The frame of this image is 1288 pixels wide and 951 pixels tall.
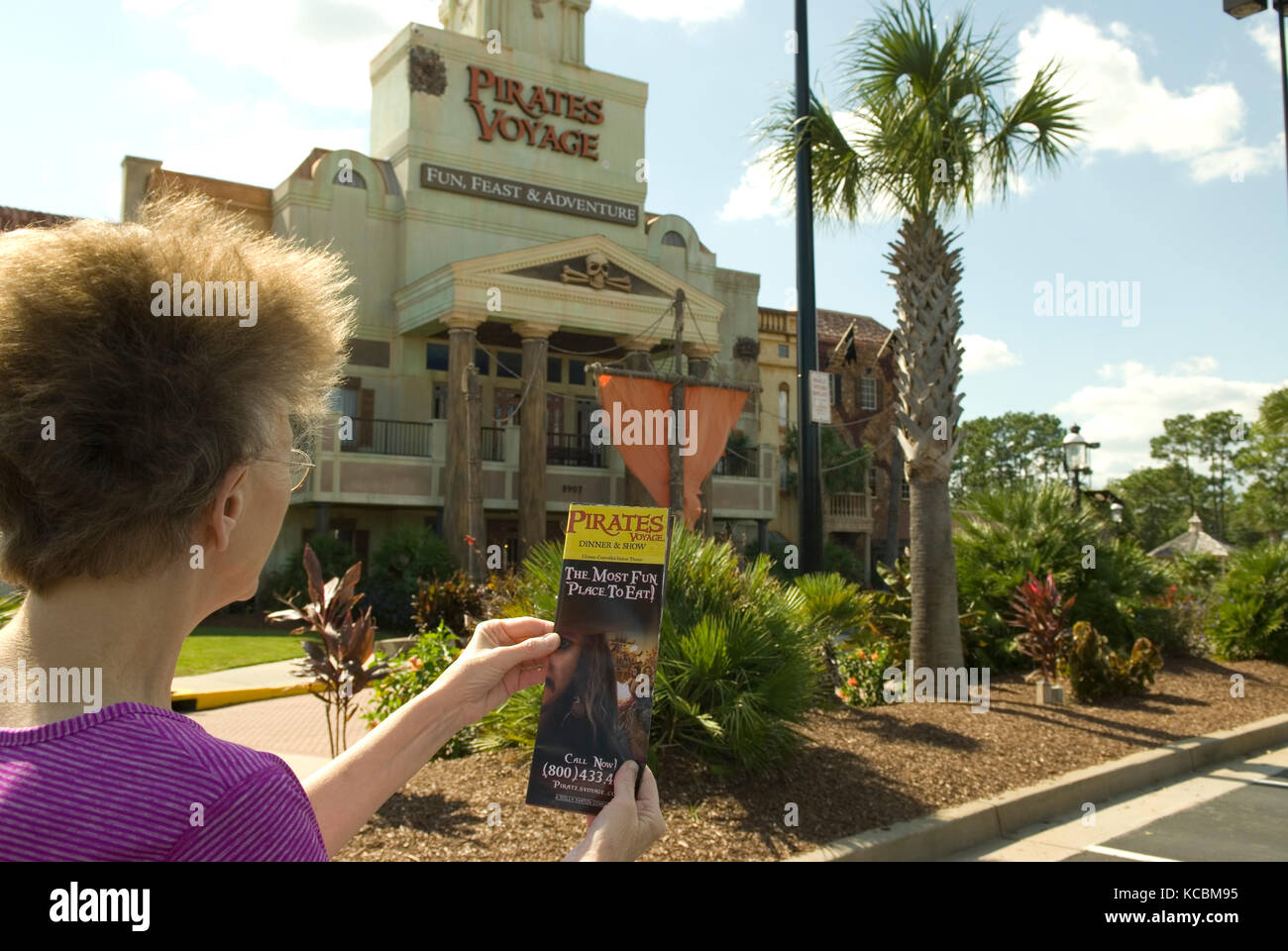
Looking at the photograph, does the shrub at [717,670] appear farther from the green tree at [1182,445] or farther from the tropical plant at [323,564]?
the green tree at [1182,445]

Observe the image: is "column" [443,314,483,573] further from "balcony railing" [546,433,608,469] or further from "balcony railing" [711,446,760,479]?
"balcony railing" [711,446,760,479]

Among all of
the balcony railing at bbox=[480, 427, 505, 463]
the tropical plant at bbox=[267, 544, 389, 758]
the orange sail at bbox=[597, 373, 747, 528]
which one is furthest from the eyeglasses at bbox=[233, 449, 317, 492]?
the balcony railing at bbox=[480, 427, 505, 463]

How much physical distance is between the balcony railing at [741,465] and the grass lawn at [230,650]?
14038 millimetres

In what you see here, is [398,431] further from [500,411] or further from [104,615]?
[104,615]

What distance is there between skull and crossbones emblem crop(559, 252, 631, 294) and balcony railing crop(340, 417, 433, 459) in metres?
5.16

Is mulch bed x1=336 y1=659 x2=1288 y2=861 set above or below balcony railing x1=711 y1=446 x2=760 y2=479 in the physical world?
below

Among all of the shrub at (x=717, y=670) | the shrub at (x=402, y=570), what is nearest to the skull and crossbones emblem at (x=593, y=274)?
the shrub at (x=402, y=570)

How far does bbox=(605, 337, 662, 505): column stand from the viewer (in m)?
25.0

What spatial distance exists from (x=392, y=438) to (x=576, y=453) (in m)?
5.05

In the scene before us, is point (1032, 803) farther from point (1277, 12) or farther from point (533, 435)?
point (533, 435)

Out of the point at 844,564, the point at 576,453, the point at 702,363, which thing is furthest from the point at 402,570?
the point at 844,564

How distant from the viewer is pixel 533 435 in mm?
25078

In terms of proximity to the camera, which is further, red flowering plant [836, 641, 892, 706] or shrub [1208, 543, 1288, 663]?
shrub [1208, 543, 1288, 663]

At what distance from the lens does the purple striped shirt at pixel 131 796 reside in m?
1.21
